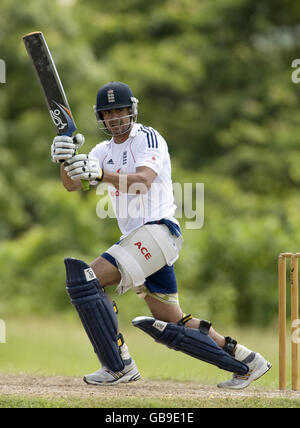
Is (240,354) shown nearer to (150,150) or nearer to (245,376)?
(245,376)

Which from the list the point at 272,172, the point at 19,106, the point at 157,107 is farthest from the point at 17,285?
the point at 157,107

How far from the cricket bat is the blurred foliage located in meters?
7.83

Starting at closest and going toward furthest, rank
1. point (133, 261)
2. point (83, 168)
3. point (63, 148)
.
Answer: point (83, 168) → point (63, 148) → point (133, 261)

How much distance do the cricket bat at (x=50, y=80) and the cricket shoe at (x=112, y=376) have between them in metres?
1.13

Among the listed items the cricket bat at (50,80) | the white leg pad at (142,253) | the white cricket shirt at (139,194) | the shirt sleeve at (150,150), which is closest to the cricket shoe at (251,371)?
the white leg pad at (142,253)

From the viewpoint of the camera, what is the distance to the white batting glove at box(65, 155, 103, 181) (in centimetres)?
417

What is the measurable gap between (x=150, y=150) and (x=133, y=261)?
0.65 meters

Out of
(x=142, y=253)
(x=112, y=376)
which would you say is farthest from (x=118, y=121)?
(x=112, y=376)

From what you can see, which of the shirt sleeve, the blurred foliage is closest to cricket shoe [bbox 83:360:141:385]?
the shirt sleeve

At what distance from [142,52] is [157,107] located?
1.98 m

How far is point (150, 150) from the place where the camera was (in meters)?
4.51

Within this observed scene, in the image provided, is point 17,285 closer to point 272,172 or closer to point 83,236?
point 83,236

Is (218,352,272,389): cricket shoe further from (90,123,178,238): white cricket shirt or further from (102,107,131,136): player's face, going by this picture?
(102,107,131,136): player's face

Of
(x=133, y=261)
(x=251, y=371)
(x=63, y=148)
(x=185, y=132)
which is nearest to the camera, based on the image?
(x=63, y=148)
